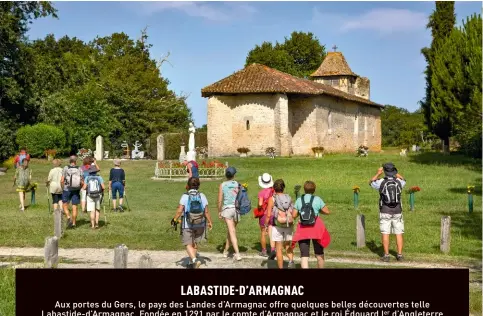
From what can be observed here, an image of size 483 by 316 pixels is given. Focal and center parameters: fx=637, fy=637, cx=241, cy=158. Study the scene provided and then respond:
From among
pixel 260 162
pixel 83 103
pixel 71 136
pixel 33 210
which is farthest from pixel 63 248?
pixel 83 103

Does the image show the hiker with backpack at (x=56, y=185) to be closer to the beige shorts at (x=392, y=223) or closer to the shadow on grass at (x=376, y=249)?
the shadow on grass at (x=376, y=249)

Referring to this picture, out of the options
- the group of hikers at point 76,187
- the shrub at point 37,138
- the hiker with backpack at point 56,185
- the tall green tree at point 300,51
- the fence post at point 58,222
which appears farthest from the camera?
the tall green tree at point 300,51

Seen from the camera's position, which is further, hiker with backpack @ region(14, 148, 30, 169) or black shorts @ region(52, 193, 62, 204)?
hiker with backpack @ region(14, 148, 30, 169)

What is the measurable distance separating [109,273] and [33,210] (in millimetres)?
15017

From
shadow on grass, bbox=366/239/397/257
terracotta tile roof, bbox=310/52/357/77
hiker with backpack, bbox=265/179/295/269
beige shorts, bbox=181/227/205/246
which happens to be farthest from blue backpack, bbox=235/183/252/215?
terracotta tile roof, bbox=310/52/357/77

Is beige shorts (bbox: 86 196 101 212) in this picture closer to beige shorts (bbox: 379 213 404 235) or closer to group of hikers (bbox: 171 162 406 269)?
group of hikers (bbox: 171 162 406 269)

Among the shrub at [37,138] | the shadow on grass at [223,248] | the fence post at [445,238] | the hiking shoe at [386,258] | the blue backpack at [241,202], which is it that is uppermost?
the shrub at [37,138]

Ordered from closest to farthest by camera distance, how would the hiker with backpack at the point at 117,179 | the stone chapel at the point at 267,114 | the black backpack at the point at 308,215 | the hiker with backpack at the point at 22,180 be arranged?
the black backpack at the point at 308,215
the hiker with backpack at the point at 117,179
the hiker with backpack at the point at 22,180
the stone chapel at the point at 267,114

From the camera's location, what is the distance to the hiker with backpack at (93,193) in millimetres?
15547

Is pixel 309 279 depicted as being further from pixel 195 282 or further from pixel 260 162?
pixel 260 162

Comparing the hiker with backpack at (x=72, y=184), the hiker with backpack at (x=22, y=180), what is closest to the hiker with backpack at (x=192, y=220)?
the hiker with backpack at (x=72, y=184)

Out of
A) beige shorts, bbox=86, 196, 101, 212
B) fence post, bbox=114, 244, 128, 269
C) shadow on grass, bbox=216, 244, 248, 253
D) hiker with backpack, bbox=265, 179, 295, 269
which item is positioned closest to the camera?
fence post, bbox=114, 244, 128, 269

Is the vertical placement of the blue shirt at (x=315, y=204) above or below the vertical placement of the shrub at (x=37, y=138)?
below

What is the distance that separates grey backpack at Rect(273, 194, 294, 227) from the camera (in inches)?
421
